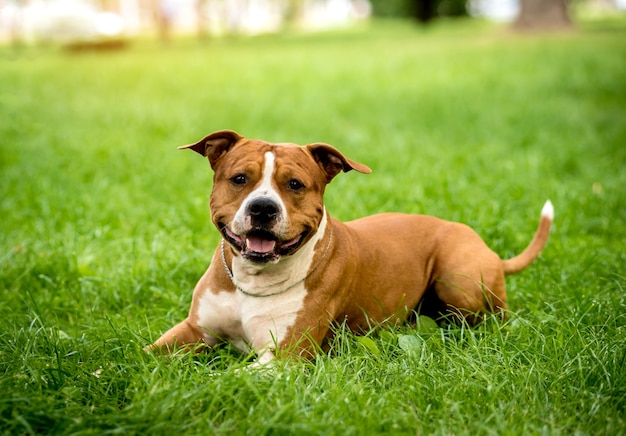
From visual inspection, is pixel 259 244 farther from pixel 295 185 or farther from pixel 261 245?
pixel 295 185

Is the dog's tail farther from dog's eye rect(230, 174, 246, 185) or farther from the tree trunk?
the tree trunk

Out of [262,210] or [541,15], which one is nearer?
[262,210]

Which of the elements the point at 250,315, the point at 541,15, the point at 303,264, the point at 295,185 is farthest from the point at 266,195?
the point at 541,15

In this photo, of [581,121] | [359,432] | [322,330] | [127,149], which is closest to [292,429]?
[359,432]

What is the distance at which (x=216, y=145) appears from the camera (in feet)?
12.9

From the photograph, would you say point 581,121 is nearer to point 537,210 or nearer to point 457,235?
point 537,210

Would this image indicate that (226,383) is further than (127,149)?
No

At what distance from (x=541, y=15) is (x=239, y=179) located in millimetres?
19968

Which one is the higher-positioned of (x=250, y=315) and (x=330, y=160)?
(x=330, y=160)

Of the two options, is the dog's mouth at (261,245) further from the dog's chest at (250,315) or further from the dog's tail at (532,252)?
the dog's tail at (532,252)

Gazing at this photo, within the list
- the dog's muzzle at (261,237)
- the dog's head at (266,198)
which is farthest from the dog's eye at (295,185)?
the dog's muzzle at (261,237)

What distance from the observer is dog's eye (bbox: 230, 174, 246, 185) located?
12.0 ft

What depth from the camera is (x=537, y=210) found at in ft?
21.2

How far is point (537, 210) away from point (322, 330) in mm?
3193
